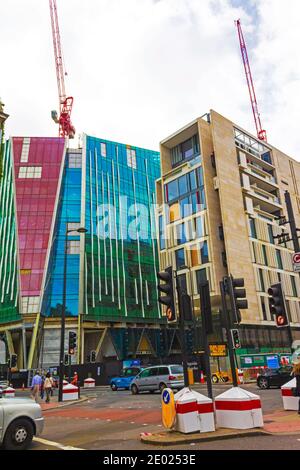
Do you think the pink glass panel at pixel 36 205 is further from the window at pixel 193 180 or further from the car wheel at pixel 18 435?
the car wheel at pixel 18 435

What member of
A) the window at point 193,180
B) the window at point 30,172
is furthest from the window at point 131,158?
the window at point 193,180

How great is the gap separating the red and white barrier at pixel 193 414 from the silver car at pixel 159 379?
15.1 metres

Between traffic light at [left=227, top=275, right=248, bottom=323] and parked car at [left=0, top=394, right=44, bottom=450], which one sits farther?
traffic light at [left=227, top=275, right=248, bottom=323]

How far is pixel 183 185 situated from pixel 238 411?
164ft

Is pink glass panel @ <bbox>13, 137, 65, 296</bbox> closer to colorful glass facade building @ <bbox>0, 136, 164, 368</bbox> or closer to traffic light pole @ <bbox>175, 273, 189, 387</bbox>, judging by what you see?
colorful glass facade building @ <bbox>0, 136, 164, 368</bbox>

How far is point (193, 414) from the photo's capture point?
9258 mm

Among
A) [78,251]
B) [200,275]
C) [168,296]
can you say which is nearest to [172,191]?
[200,275]

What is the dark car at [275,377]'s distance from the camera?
2372 cm

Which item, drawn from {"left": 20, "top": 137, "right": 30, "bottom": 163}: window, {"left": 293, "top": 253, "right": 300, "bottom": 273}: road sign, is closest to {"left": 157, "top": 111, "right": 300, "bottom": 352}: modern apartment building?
{"left": 20, "top": 137, "right": 30, "bottom": 163}: window

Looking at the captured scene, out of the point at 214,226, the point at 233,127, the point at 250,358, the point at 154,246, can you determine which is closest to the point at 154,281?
the point at 154,246

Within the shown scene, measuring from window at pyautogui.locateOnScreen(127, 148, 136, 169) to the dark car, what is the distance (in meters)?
59.6

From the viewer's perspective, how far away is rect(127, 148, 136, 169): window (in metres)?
79.1

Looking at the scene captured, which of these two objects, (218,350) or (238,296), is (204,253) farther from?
(238,296)

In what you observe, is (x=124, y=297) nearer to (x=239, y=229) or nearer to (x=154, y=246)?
(x=154, y=246)
